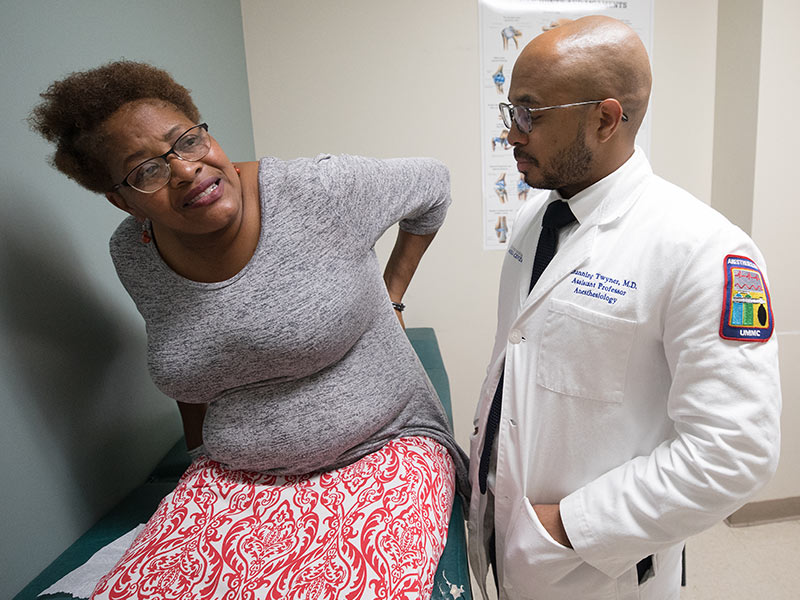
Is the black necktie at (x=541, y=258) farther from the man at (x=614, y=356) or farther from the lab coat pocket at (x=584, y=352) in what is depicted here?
the lab coat pocket at (x=584, y=352)

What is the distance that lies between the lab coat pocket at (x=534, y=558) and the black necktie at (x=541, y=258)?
129 mm

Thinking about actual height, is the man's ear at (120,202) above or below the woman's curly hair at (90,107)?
below

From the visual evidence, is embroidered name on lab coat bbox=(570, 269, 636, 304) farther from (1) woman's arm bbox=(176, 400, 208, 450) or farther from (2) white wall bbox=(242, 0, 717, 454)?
(2) white wall bbox=(242, 0, 717, 454)

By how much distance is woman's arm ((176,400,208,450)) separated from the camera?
127 centimetres

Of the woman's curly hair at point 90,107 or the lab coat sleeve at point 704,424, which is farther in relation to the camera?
the woman's curly hair at point 90,107

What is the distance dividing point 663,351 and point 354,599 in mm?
666

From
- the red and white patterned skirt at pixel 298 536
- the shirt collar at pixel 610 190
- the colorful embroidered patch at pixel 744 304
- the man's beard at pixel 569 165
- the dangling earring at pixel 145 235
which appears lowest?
the red and white patterned skirt at pixel 298 536

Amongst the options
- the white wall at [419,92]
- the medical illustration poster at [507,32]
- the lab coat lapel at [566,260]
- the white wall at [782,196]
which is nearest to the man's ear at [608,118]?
the lab coat lapel at [566,260]

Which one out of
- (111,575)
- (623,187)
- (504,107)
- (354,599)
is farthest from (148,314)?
(623,187)

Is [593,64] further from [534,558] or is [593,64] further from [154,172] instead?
[534,558]

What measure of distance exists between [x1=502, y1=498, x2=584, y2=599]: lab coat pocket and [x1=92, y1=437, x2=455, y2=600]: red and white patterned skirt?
15cm

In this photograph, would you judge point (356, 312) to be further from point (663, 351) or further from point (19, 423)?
point (19, 423)

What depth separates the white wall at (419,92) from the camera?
2230 mm

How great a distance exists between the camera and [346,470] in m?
1.11
